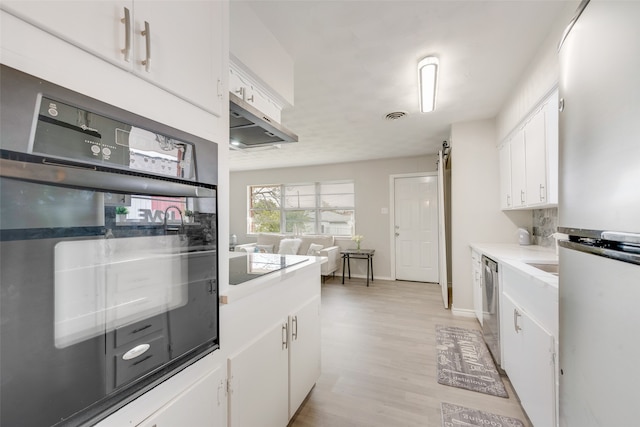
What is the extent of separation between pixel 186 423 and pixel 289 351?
736 millimetres

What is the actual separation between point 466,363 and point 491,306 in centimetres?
54

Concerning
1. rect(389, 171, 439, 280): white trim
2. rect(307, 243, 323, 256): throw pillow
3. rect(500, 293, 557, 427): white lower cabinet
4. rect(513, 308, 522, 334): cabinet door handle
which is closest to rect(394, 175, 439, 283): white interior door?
rect(389, 171, 439, 280): white trim

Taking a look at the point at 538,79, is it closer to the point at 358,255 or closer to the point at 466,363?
the point at 466,363

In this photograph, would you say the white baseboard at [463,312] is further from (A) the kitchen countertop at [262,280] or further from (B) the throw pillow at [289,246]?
(B) the throw pillow at [289,246]

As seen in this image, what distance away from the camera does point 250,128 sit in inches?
60.3

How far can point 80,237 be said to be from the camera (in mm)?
572

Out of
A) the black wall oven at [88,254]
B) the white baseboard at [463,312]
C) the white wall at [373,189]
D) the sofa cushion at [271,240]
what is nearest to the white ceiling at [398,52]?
the black wall oven at [88,254]

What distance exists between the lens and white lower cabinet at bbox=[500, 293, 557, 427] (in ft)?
4.32

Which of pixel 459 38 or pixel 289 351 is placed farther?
pixel 459 38

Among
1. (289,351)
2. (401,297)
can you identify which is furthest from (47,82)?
(401,297)

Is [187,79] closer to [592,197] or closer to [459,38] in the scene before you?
[592,197]

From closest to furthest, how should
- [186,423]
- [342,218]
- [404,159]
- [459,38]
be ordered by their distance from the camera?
[186,423]
[459,38]
[404,159]
[342,218]

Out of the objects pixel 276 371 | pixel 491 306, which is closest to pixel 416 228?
pixel 491 306

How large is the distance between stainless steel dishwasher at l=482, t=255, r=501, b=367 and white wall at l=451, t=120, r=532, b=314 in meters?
0.74
